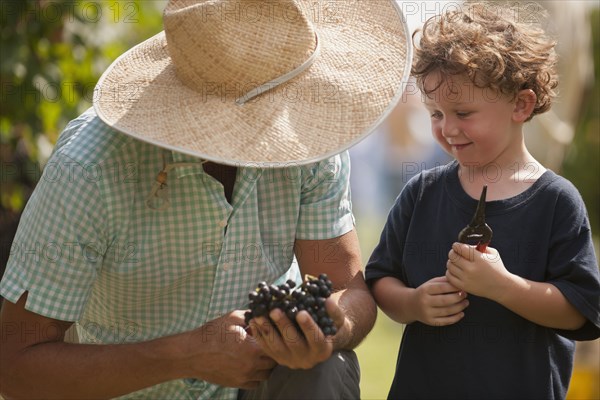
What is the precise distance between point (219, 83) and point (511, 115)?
983mm

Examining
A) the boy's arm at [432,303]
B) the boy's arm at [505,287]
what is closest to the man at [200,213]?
the boy's arm at [432,303]

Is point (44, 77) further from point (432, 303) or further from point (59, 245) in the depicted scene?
point (432, 303)

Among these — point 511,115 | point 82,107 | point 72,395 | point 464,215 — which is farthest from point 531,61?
point 82,107

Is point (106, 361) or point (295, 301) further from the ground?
point (295, 301)

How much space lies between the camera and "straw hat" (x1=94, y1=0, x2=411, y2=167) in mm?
2391

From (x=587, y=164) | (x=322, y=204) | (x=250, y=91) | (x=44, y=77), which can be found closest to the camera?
(x=250, y=91)

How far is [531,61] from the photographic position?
2.91 metres

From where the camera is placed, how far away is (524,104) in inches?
115

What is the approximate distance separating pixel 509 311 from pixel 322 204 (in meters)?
0.66

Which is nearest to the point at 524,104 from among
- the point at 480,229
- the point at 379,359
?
the point at 480,229

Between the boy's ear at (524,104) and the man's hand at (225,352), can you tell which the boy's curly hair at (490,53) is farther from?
the man's hand at (225,352)

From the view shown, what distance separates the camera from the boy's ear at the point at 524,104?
2.89 m

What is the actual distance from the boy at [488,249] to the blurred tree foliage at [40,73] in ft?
8.38

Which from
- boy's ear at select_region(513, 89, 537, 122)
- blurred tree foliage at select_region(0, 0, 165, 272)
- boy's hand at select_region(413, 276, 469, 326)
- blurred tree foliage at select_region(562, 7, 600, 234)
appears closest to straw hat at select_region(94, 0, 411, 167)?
boy's ear at select_region(513, 89, 537, 122)
